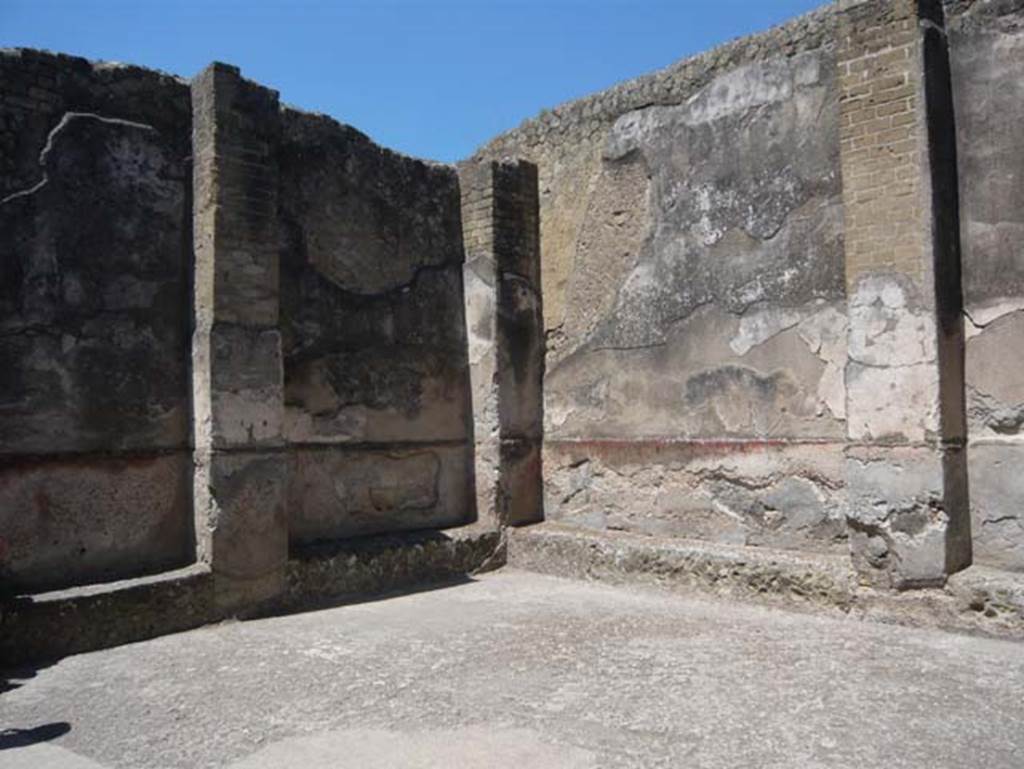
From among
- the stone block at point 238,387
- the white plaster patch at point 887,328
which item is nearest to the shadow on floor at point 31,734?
the stone block at point 238,387

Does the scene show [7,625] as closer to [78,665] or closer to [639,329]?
[78,665]

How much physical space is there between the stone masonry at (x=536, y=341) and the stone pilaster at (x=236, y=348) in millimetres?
18

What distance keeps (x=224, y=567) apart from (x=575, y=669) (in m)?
2.15

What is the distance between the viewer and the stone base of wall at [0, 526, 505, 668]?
4.21 m

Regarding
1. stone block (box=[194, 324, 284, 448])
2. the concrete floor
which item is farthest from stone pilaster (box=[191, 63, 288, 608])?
the concrete floor

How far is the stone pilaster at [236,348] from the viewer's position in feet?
16.2

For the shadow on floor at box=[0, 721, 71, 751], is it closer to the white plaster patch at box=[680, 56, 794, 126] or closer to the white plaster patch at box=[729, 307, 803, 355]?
the white plaster patch at box=[729, 307, 803, 355]

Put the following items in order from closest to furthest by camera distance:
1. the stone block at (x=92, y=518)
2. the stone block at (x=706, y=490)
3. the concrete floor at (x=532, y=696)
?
the concrete floor at (x=532, y=696) → the stone block at (x=92, y=518) → the stone block at (x=706, y=490)

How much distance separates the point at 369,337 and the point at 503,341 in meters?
1.06

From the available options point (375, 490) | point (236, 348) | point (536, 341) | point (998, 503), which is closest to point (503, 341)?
point (536, 341)

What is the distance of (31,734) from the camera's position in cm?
323

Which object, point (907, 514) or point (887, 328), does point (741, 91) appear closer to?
point (887, 328)

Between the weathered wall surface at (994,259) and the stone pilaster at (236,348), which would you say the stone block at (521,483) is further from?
the weathered wall surface at (994,259)

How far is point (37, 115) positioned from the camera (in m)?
4.56
